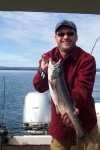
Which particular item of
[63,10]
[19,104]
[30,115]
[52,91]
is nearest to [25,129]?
[30,115]

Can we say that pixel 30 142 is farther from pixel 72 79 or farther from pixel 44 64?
pixel 44 64

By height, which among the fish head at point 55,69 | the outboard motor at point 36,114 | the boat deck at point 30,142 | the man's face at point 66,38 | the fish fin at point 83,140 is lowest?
the boat deck at point 30,142

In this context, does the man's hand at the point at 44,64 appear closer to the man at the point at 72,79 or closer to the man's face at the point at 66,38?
the man at the point at 72,79

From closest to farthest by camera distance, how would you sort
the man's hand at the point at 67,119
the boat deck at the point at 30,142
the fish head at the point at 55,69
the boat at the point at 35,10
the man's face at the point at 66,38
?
the fish head at the point at 55,69
the man's hand at the point at 67,119
the man's face at the point at 66,38
the boat at the point at 35,10
the boat deck at the point at 30,142

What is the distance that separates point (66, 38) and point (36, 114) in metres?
2.86

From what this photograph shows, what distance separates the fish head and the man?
10 cm

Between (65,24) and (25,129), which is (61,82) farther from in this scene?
(25,129)

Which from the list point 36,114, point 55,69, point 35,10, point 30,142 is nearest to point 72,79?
point 55,69

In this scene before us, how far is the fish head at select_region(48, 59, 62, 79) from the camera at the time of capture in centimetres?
331

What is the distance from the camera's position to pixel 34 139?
558 centimetres

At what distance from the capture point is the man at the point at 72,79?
3508 millimetres

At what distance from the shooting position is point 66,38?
352cm

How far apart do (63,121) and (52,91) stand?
1.21ft

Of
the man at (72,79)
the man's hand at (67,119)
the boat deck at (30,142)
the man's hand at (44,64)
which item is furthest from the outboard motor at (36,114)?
the man's hand at (44,64)
